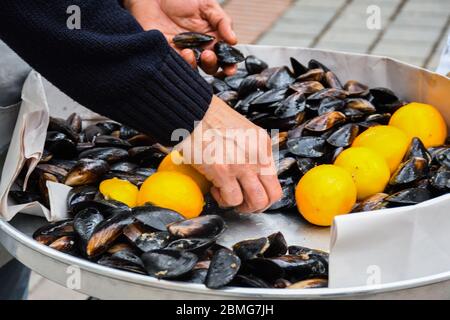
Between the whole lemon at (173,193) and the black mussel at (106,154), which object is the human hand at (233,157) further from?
the black mussel at (106,154)

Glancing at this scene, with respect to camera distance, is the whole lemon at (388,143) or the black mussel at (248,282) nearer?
the black mussel at (248,282)

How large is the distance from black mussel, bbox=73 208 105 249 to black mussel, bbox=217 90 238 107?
436 millimetres

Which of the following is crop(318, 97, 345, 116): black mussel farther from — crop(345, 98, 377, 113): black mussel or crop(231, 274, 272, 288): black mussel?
crop(231, 274, 272, 288): black mussel

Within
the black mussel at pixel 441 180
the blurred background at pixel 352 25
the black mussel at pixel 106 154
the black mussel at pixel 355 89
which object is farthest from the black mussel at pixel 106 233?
the blurred background at pixel 352 25

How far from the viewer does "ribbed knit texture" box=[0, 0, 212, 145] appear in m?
0.95

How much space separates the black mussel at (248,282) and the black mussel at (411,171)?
32 centimetres

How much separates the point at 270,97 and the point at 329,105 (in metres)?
0.11

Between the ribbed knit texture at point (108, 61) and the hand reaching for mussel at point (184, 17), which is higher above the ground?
the ribbed knit texture at point (108, 61)

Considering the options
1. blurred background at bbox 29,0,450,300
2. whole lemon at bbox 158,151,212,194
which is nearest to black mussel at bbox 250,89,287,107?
whole lemon at bbox 158,151,212,194

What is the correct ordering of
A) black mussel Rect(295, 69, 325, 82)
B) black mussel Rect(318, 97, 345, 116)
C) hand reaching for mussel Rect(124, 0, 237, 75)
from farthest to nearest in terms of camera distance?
hand reaching for mussel Rect(124, 0, 237, 75) → black mussel Rect(295, 69, 325, 82) → black mussel Rect(318, 97, 345, 116)

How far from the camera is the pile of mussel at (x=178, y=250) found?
0.89m

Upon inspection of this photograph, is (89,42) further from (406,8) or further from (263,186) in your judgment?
(406,8)

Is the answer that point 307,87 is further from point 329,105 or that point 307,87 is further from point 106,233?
point 106,233

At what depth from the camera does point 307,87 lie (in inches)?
→ 52.7
